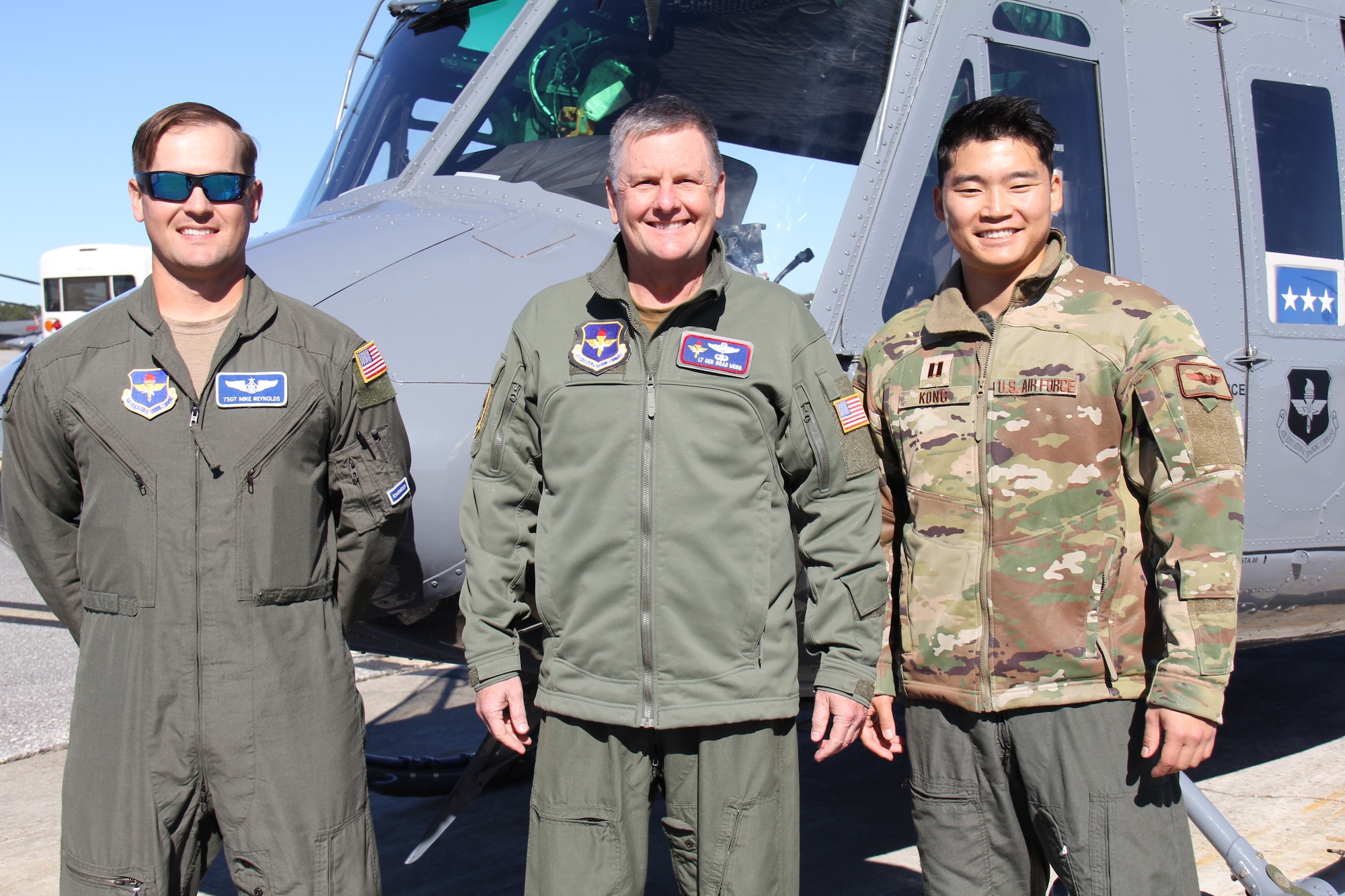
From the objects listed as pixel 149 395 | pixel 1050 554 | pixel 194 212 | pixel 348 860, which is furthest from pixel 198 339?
pixel 1050 554

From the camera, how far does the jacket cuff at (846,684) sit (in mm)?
2100

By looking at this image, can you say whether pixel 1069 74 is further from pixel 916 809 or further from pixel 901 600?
pixel 916 809

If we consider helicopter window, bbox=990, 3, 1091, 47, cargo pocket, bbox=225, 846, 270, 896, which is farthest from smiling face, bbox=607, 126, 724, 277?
helicopter window, bbox=990, 3, 1091, 47

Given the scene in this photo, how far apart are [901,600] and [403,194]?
5.99 feet

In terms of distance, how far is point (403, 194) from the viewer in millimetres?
3172

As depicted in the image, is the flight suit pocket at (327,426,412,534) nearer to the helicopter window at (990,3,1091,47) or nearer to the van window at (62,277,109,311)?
the helicopter window at (990,3,1091,47)

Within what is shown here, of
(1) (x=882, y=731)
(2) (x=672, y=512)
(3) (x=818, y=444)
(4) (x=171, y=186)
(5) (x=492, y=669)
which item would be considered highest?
(4) (x=171, y=186)

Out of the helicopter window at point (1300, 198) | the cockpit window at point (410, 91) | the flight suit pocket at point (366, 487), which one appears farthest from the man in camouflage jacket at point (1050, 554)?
the cockpit window at point (410, 91)

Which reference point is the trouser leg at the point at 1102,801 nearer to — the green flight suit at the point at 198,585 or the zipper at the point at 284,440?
Answer: the green flight suit at the point at 198,585

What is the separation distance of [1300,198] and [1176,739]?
2.35 meters

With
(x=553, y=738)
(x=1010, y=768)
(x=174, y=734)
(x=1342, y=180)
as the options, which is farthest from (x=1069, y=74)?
(x=174, y=734)

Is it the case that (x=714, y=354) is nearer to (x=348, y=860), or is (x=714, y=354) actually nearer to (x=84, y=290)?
(x=348, y=860)

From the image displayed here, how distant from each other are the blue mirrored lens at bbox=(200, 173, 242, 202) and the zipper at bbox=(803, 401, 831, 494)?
1206 mm

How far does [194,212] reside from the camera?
7.17 ft
